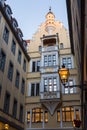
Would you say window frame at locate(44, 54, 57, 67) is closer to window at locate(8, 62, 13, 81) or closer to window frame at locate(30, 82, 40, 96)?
window frame at locate(30, 82, 40, 96)

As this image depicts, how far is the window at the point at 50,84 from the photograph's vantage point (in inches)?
1047

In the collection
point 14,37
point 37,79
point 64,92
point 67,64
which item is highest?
point 14,37

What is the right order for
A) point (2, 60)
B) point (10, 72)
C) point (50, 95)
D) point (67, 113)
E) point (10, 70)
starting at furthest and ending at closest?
point (50, 95)
point (67, 113)
point (10, 70)
point (10, 72)
point (2, 60)

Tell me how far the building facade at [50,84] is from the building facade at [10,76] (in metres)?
1.78

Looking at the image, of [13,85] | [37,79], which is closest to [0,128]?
[13,85]

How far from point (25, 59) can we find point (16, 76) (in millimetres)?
5021

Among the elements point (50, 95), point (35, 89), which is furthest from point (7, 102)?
point (35, 89)

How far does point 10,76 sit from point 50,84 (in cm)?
713

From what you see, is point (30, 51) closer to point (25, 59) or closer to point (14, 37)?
point (25, 59)

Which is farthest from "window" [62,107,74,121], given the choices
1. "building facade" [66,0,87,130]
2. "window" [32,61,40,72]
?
"building facade" [66,0,87,130]

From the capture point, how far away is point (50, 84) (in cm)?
2702

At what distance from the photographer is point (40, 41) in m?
31.4

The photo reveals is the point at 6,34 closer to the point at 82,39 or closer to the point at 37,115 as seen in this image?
the point at 37,115

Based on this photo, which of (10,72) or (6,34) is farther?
(10,72)
